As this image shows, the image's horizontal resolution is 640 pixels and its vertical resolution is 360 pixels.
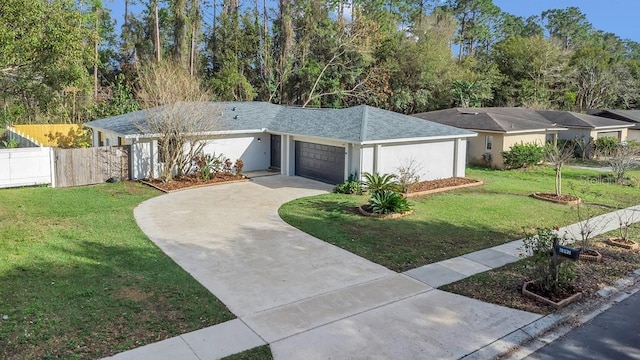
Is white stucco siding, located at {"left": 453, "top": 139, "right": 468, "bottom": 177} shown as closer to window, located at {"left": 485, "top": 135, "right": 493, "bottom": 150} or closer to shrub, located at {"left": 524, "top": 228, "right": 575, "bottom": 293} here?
window, located at {"left": 485, "top": 135, "right": 493, "bottom": 150}

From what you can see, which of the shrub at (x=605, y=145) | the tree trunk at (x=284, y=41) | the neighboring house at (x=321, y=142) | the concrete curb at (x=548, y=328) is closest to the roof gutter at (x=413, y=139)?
the neighboring house at (x=321, y=142)

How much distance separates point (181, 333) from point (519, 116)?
90.0 feet

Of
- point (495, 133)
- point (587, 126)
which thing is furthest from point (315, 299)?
point (587, 126)

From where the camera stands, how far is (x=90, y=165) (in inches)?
712

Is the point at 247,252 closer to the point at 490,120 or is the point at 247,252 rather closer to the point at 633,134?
the point at 490,120

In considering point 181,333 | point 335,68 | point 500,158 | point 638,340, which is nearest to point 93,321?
point 181,333

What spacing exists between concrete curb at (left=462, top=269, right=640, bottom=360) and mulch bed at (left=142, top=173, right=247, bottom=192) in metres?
→ 13.4

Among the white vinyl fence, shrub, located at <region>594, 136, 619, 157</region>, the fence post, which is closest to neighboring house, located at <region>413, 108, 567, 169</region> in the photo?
shrub, located at <region>594, 136, 619, 157</region>

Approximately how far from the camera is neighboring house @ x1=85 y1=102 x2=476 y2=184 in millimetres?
17953

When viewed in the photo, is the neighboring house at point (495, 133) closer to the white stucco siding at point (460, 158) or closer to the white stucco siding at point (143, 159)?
the white stucco siding at point (460, 158)

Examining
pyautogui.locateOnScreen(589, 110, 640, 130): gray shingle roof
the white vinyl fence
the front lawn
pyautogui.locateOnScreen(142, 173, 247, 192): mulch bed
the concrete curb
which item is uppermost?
pyautogui.locateOnScreen(589, 110, 640, 130): gray shingle roof

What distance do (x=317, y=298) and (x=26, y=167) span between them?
46.4 ft

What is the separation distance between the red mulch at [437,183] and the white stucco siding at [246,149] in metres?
7.75

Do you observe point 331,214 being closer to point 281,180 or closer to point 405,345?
point 281,180
